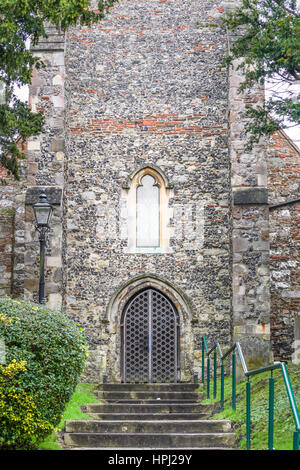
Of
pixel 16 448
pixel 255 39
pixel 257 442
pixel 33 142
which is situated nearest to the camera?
pixel 16 448

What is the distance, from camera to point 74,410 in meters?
9.89

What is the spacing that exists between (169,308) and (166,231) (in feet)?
5.59

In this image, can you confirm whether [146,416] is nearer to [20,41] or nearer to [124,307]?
[124,307]

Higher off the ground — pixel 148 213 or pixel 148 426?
pixel 148 213

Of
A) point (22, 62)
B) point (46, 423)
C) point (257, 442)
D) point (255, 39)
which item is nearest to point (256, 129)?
point (255, 39)

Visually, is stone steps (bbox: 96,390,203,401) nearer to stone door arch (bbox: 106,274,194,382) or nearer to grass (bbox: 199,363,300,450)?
stone door arch (bbox: 106,274,194,382)

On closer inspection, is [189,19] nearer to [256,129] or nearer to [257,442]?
[256,129]

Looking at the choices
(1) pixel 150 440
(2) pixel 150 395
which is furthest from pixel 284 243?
(1) pixel 150 440

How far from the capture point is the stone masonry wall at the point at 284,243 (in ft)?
47.6

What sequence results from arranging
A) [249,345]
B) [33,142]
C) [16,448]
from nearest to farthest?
[16,448]
[249,345]
[33,142]

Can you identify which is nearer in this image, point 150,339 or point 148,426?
point 148,426

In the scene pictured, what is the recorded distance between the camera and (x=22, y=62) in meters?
9.79

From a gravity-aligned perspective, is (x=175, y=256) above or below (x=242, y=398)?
above

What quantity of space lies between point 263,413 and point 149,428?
170 centimetres
